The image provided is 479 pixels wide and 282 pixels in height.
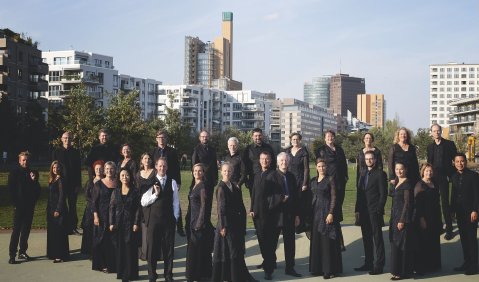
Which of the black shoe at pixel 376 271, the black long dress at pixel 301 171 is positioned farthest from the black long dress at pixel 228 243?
the black shoe at pixel 376 271

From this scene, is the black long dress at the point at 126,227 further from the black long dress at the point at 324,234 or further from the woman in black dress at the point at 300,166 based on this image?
the woman in black dress at the point at 300,166

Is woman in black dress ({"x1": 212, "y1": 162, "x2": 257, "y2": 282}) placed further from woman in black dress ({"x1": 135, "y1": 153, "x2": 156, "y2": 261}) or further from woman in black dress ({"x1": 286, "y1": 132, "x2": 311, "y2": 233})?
woman in black dress ({"x1": 286, "y1": 132, "x2": 311, "y2": 233})

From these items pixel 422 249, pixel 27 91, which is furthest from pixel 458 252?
pixel 27 91

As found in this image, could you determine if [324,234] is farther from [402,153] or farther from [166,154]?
[166,154]

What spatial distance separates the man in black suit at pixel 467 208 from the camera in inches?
441

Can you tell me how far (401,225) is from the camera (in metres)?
10.6

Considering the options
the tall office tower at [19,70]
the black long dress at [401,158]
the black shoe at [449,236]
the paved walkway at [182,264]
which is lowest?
the paved walkway at [182,264]

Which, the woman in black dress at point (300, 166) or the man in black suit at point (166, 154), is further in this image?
the man in black suit at point (166, 154)

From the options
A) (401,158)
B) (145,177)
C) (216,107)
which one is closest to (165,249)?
(145,177)

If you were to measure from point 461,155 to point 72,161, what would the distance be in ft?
27.8

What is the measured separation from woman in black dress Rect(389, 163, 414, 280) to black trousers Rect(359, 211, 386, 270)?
1.30 ft

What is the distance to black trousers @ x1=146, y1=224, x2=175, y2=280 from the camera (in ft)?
34.1

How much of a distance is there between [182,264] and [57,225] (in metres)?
2.70

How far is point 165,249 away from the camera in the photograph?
10.4 meters
